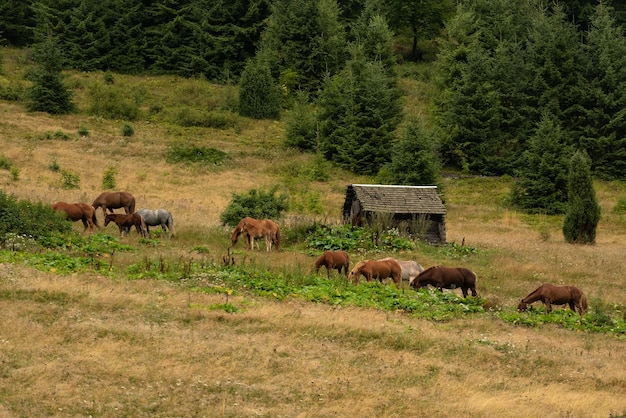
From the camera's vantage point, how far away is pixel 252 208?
32.2 meters

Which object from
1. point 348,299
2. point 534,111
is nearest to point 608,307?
point 348,299

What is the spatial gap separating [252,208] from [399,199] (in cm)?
642

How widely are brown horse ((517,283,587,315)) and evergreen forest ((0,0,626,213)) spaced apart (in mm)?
23243

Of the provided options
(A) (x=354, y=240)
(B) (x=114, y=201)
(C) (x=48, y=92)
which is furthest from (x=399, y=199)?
(C) (x=48, y=92)

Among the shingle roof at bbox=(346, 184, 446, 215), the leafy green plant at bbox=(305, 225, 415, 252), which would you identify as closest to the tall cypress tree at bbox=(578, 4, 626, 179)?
the shingle roof at bbox=(346, 184, 446, 215)

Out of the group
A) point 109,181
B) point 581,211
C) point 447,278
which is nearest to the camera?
point 447,278

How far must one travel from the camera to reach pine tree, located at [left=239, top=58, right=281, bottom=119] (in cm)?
6259

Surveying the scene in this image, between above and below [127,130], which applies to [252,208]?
below

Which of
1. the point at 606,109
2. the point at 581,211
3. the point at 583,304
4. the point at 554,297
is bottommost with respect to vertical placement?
the point at 583,304

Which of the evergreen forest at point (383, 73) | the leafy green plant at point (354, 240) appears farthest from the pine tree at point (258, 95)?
the leafy green plant at point (354, 240)

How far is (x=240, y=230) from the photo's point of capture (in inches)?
1123

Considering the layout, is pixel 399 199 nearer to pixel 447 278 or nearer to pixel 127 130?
pixel 447 278

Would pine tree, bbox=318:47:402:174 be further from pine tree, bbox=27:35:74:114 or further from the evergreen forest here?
pine tree, bbox=27:35:74:114

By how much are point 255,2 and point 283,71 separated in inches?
435
